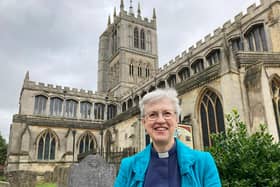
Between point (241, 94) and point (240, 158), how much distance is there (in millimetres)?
7581

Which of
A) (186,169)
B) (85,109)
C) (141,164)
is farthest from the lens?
(85,109)

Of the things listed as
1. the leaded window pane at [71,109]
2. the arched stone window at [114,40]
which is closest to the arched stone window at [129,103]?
the leaded window pane at [71,109]

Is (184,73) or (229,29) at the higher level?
(229,29)

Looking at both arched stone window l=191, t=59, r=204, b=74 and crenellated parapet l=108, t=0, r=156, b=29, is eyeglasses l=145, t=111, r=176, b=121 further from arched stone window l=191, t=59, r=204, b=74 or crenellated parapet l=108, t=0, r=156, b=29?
crenellated parapet l=108, t=0, r=156, b=29

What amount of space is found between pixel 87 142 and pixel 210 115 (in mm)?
21640

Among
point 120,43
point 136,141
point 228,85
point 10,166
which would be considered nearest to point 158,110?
point 228,85

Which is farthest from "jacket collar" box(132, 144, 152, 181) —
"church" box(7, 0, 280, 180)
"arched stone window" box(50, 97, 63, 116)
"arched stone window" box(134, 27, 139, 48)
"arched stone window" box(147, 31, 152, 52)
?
"arched stone window" box(147, 31, 152, 52)

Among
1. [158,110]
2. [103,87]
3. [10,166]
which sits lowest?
[10,166]

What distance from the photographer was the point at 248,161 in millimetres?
4883

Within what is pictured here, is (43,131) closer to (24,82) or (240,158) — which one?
(24,82)

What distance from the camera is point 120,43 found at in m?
48.1

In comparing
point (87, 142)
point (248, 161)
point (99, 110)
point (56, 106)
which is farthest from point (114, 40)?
point (248, 161)

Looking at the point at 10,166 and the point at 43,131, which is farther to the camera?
the point at 43,131

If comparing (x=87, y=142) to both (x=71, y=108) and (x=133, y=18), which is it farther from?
(x=133, y=18)
